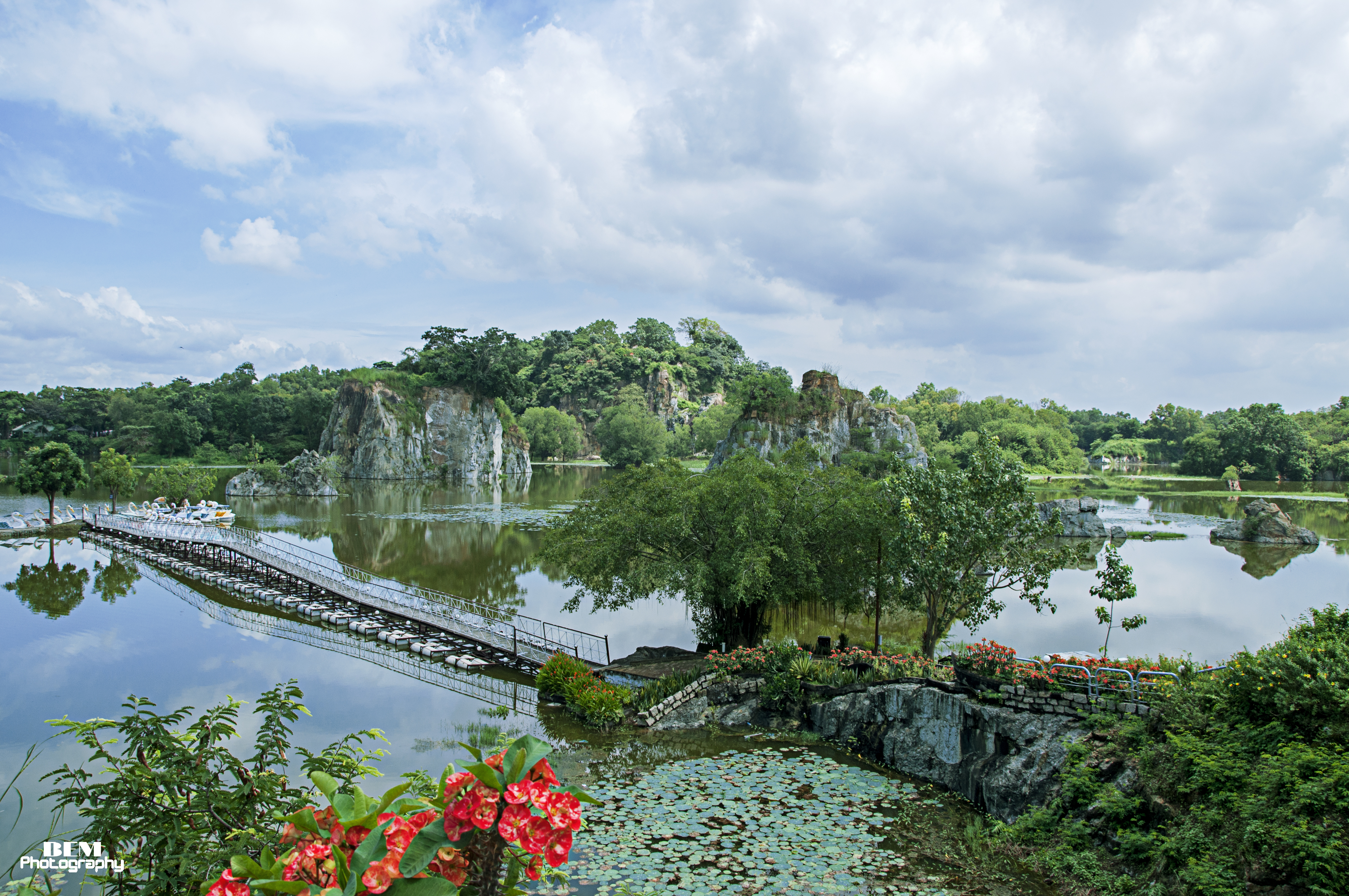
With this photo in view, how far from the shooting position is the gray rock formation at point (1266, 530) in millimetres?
38156

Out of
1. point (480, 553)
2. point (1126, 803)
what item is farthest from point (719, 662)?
point (480, 553)

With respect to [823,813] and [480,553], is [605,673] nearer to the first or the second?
[823,813]

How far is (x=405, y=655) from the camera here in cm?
1945

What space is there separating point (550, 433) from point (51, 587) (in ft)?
247

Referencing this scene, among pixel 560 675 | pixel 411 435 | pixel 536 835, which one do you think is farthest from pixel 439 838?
pixel 411 435

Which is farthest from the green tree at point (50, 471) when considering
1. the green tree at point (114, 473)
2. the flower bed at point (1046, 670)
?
the flower bed at point (1046, 670)

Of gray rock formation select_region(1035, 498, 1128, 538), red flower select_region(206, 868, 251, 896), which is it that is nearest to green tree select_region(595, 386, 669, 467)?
gray rock formation select_region(1035, 498, 1128, 538)

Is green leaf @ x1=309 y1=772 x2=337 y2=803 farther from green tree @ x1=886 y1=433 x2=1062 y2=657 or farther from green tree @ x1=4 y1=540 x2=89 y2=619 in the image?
green tree @ x1=4 y1=540 x2=89 y2=619

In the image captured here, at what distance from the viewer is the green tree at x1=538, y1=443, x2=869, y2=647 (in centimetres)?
1603

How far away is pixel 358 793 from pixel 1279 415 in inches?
3863

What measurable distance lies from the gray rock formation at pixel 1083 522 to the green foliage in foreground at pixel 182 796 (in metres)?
45.8

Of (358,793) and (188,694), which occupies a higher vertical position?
(358,793)

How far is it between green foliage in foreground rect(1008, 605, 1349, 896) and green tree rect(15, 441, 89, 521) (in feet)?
156

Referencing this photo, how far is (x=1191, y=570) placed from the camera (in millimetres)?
31500
